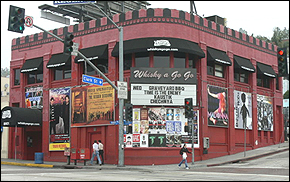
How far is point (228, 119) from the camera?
110ft

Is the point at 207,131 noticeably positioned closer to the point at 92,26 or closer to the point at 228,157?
the point at 228,157

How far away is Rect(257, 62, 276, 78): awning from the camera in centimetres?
3722

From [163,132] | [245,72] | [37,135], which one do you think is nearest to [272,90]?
[245,72]

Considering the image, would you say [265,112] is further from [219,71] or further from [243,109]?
[219,71]

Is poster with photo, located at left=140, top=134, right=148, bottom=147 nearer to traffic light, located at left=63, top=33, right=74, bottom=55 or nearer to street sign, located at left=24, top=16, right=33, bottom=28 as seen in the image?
traffic light, located at left=63, top=33, right=74, bottom=55

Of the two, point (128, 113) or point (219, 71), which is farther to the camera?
point (219, 71)

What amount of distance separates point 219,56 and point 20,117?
54.2ft

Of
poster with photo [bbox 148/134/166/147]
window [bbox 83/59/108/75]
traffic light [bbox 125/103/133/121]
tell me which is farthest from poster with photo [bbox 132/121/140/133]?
window [bbox 83/59/108/75]

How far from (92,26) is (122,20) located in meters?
2.98

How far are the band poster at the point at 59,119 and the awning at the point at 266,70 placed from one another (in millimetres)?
16779

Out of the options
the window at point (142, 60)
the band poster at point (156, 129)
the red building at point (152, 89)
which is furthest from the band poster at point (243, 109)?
the window at point (142, 60)

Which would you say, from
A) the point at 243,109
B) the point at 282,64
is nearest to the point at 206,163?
the point at 243,109

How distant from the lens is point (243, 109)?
3525cm

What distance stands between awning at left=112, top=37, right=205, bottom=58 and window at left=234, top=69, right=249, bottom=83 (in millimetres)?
6817
